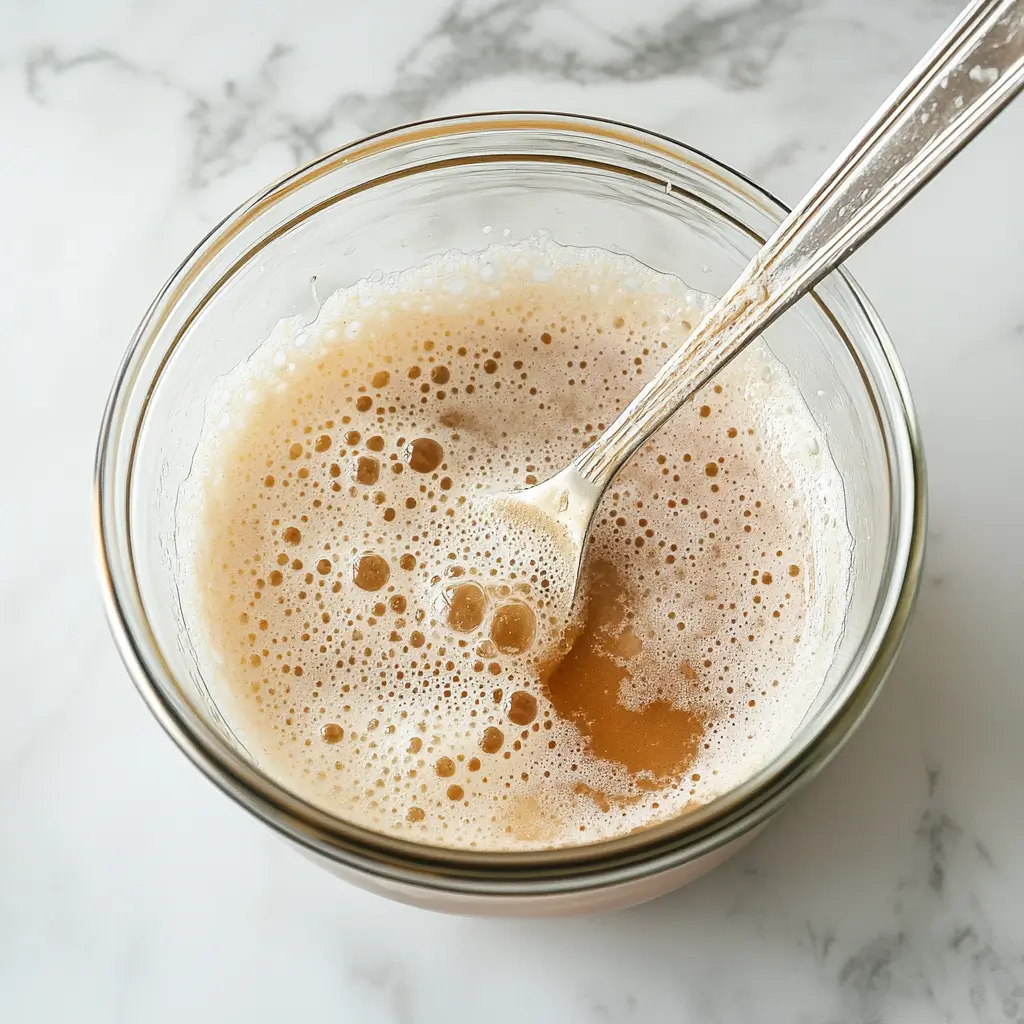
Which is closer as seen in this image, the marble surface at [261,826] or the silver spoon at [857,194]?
the silver spoon at [857,194]

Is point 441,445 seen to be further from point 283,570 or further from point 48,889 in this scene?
point 48,889

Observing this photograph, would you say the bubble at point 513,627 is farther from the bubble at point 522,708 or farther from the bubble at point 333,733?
the bubble at point 333,733

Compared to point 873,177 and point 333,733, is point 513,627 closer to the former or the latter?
point 333,733

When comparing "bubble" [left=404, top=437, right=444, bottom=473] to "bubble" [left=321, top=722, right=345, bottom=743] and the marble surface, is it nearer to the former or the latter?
"bubble" [left=321, top=722, right=345, bottom=743]

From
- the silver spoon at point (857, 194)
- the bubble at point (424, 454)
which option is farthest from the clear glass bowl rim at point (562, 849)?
the bubble at point (424, 454)

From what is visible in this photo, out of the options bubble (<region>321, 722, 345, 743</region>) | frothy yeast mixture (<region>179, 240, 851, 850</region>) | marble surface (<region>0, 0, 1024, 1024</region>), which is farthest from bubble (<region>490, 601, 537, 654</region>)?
marble surface (<region>0, 0, 1024, 1024</region>)
